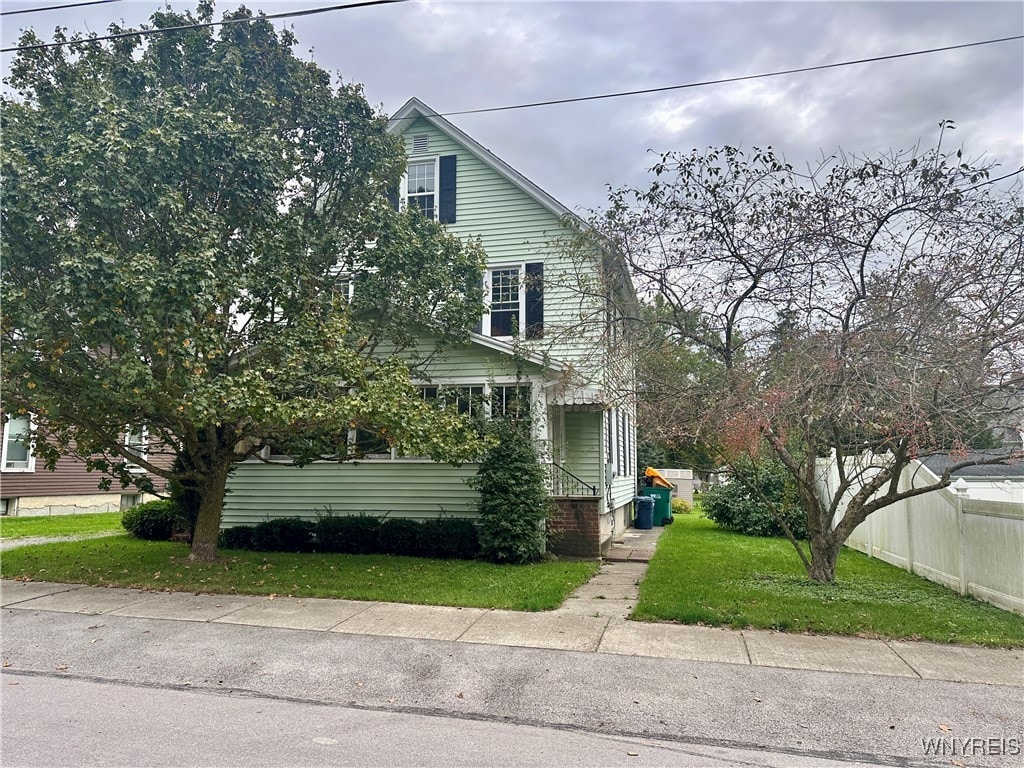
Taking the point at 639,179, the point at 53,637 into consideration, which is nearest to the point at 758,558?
the point at 639,179

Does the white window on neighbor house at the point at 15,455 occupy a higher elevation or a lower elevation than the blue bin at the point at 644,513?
higher

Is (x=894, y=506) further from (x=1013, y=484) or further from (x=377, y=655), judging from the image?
(x=377, y=655)

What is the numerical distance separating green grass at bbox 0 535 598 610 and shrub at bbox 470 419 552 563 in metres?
0.31

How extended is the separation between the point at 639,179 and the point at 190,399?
6552 millimetres

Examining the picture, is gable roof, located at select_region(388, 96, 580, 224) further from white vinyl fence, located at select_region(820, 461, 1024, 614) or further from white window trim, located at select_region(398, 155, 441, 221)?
white vinyl fence, located at select_region(820, 461, 1024, 614)

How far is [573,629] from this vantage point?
24.1 feet

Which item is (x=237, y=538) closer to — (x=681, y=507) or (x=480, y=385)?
(x=480, y=385)

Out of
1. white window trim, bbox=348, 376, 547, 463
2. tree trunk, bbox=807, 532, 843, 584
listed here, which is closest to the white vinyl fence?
tree trunk, bbox=807, 532, 843, 584

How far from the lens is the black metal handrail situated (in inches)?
501

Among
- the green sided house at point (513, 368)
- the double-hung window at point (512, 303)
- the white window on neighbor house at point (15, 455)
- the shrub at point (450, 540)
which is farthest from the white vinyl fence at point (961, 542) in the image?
the white window on neighbor house at point (15, 455)

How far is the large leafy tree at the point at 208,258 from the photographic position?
813cm

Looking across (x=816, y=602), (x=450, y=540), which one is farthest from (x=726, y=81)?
(x=450, y=540)

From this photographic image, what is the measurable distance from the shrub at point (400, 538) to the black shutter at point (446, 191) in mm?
6775

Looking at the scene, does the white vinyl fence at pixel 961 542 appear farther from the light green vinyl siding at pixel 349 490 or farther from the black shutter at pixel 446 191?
the black shutter at pixel 446 191
